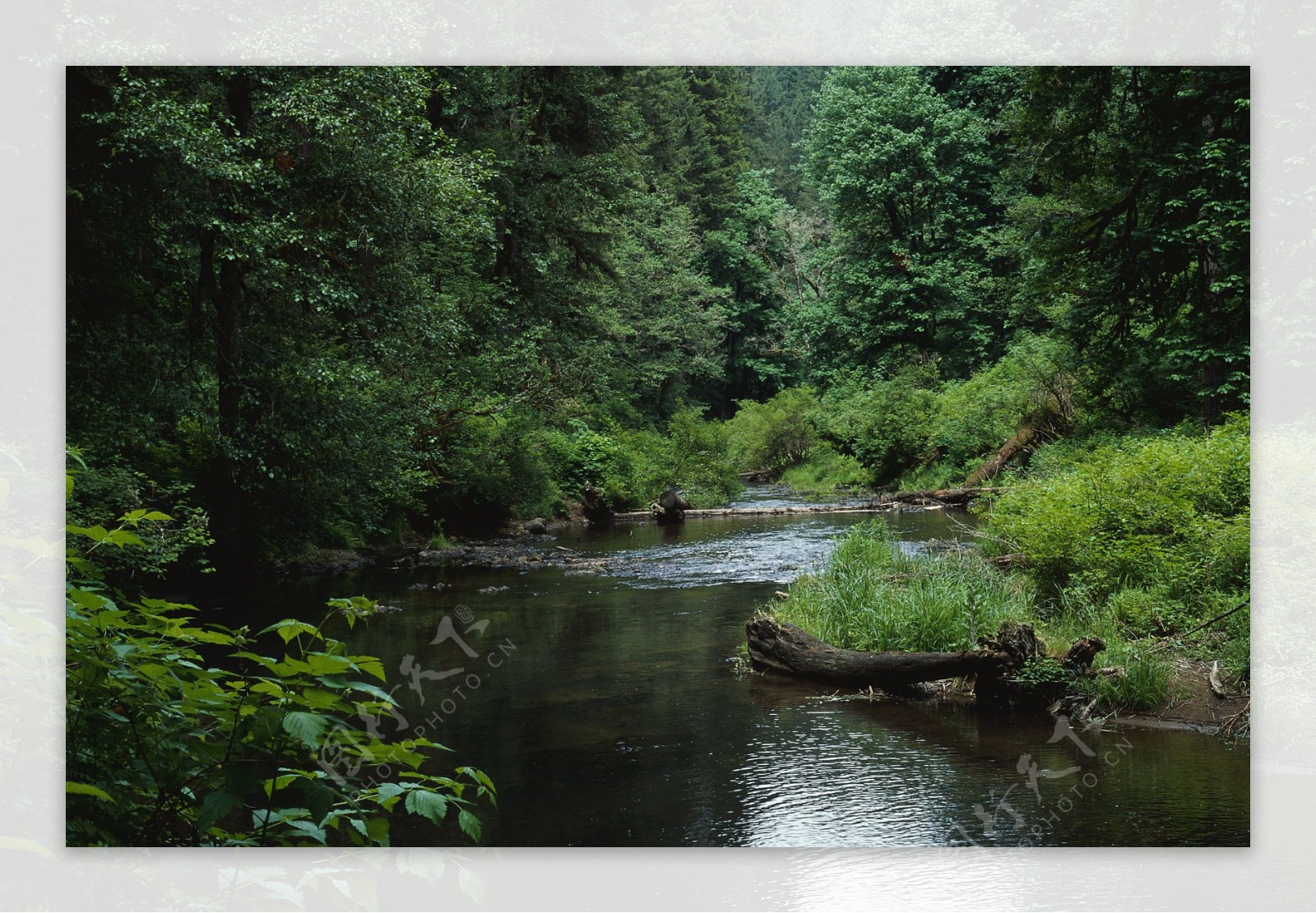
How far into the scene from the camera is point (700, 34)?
8617 mm

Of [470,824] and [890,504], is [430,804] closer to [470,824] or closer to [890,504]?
[470,824]

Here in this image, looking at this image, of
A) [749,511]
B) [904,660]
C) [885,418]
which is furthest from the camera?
[749,511]

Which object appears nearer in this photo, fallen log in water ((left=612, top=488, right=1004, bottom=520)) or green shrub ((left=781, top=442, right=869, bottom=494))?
fallen log in water ((left=612, top=488, right=1004, bottom=520))

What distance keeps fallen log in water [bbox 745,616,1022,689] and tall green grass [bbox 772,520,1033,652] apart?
26 cm

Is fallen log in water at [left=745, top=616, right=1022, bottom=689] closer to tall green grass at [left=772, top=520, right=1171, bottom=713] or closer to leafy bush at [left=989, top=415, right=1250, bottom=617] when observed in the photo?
tall green grass at [left=772, top=520, right=1171, bottom=713]

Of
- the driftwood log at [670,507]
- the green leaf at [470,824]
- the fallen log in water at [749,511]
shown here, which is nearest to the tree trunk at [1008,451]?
the fallen log in water at [749,511]

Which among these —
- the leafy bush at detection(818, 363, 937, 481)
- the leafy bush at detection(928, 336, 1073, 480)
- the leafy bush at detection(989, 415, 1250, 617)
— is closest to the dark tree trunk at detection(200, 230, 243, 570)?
the leafy bush at detection(989, 415, 1250, 617)

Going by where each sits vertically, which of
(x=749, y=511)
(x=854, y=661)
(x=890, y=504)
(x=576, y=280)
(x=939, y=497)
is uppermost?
(x=576, y=280)

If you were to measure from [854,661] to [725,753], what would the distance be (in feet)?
4.82

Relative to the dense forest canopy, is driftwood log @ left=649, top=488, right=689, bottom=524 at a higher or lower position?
lower

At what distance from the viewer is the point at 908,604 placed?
6.69m

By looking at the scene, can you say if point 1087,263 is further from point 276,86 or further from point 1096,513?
point 276,86

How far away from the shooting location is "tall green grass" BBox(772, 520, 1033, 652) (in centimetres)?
654

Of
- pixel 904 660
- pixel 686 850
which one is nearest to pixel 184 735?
pixel 686 850
